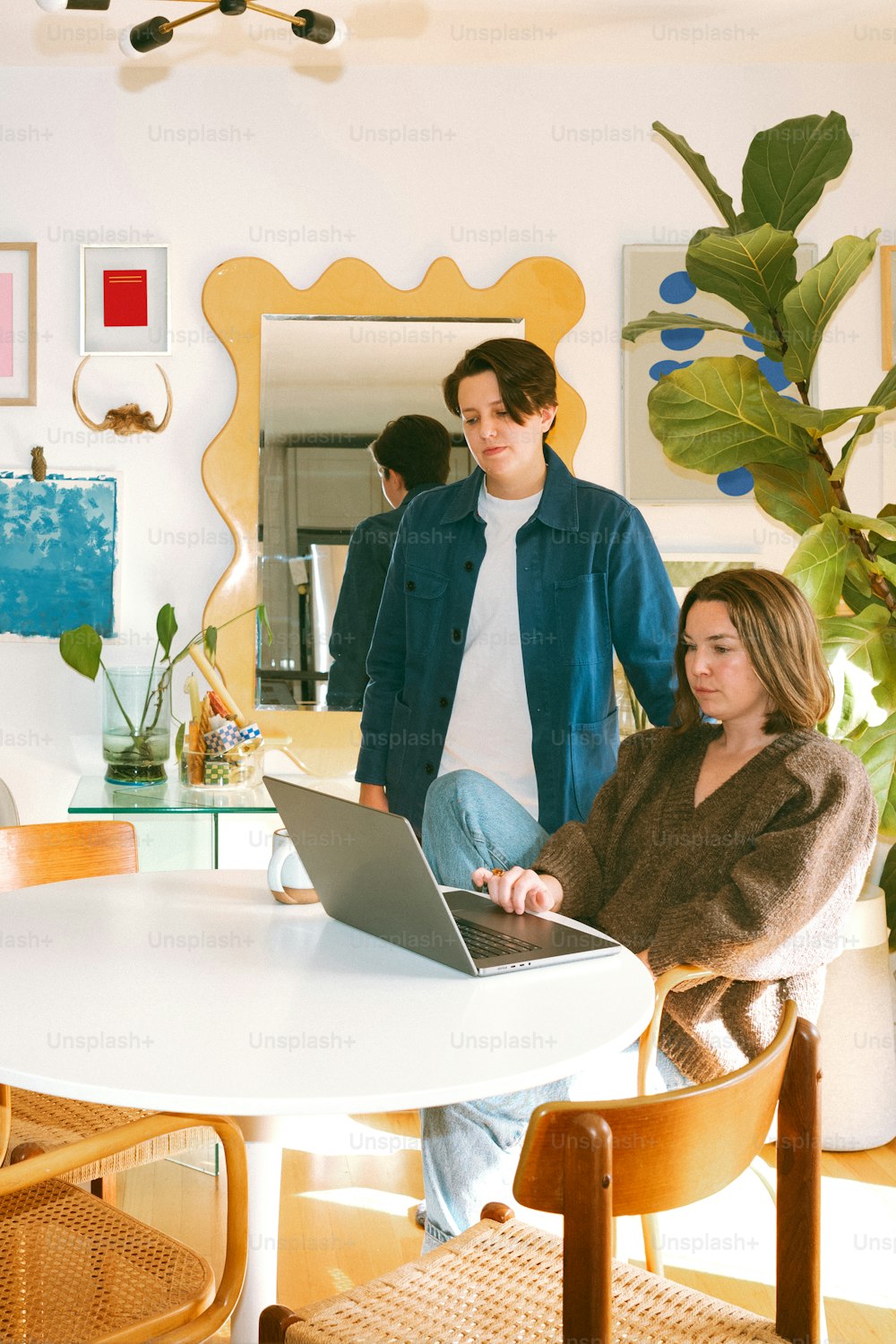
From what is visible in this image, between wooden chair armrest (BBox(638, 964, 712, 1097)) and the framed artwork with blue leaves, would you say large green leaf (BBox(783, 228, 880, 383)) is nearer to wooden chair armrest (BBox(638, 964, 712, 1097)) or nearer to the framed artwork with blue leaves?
the framed artwork with blue leaves

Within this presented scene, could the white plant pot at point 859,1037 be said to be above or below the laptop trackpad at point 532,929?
below

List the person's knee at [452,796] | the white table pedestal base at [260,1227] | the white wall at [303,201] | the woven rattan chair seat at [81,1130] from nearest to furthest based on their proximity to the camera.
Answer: the white table pedestal base at [260,1227]
the woven rattan chair seat at [81,1130]
the person's knee at [452,796]
the white wall at [303,201]

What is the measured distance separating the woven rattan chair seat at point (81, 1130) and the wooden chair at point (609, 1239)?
0.56 meters

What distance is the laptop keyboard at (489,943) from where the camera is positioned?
158 centimetres

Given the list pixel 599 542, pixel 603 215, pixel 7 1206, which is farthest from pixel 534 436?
pixel 7 1206

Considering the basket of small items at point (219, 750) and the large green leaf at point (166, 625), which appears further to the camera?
the large green leaf at point (166, 625)

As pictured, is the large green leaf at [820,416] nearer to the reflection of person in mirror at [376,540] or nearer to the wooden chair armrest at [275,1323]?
the reflection of person in mirror at [376,540]

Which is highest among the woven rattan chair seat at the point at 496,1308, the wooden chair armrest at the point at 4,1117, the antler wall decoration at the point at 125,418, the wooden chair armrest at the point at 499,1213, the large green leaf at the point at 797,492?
the antler wall decoration at the point at 125,418

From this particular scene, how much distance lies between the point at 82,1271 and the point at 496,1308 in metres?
0.46

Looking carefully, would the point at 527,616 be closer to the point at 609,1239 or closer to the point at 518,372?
the point at 518,372

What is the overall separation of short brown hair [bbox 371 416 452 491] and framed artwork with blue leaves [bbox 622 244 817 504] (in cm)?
52

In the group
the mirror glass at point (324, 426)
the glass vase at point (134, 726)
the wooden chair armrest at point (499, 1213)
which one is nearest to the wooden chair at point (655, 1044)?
the wooden chair armrest at point (499, 1213)

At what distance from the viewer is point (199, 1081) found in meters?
1.18

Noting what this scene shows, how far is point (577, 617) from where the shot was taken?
2.45m
